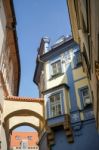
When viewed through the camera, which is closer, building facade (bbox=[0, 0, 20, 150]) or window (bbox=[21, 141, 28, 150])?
building facade (bbox=[0, 0, 20, 150])

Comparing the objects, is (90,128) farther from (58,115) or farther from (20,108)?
(20,108)

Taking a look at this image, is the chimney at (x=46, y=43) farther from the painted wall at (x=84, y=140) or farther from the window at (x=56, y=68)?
the painted wall at (x=84, y=140)

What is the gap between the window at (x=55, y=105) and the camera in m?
17.2

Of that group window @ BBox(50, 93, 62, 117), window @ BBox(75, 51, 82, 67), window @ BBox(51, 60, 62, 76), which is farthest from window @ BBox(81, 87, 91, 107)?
window @ BBox(51, 60, 62, 76)

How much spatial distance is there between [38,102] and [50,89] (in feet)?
4.57

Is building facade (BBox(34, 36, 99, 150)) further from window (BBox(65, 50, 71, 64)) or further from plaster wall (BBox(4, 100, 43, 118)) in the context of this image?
plaster wall (BBox(4, 100, 43, 118))

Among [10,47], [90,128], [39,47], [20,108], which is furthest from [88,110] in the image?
[39,47]

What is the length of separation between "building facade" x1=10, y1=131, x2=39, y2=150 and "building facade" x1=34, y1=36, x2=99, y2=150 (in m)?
29.2

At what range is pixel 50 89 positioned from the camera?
1819cm

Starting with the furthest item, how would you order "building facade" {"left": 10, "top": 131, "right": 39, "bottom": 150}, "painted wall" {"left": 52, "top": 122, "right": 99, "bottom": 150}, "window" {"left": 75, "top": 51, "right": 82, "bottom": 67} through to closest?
"building facade" {"left": 10, "top": 131, "right": 39, "bottom": 150} → "window" {"left": 75, "top": 51, "right": 82, "bottom": 67} → "painted wall" {"left": 52, "top": 122, "right": 99, "bottom": 150}

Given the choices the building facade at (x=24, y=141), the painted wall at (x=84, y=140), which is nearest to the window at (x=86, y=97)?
the painted wall at (x=84, y=140)

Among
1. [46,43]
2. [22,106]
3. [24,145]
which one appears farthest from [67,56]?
[24,145]

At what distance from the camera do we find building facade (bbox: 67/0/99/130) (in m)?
7.91

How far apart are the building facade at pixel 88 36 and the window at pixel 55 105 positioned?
3511mm
